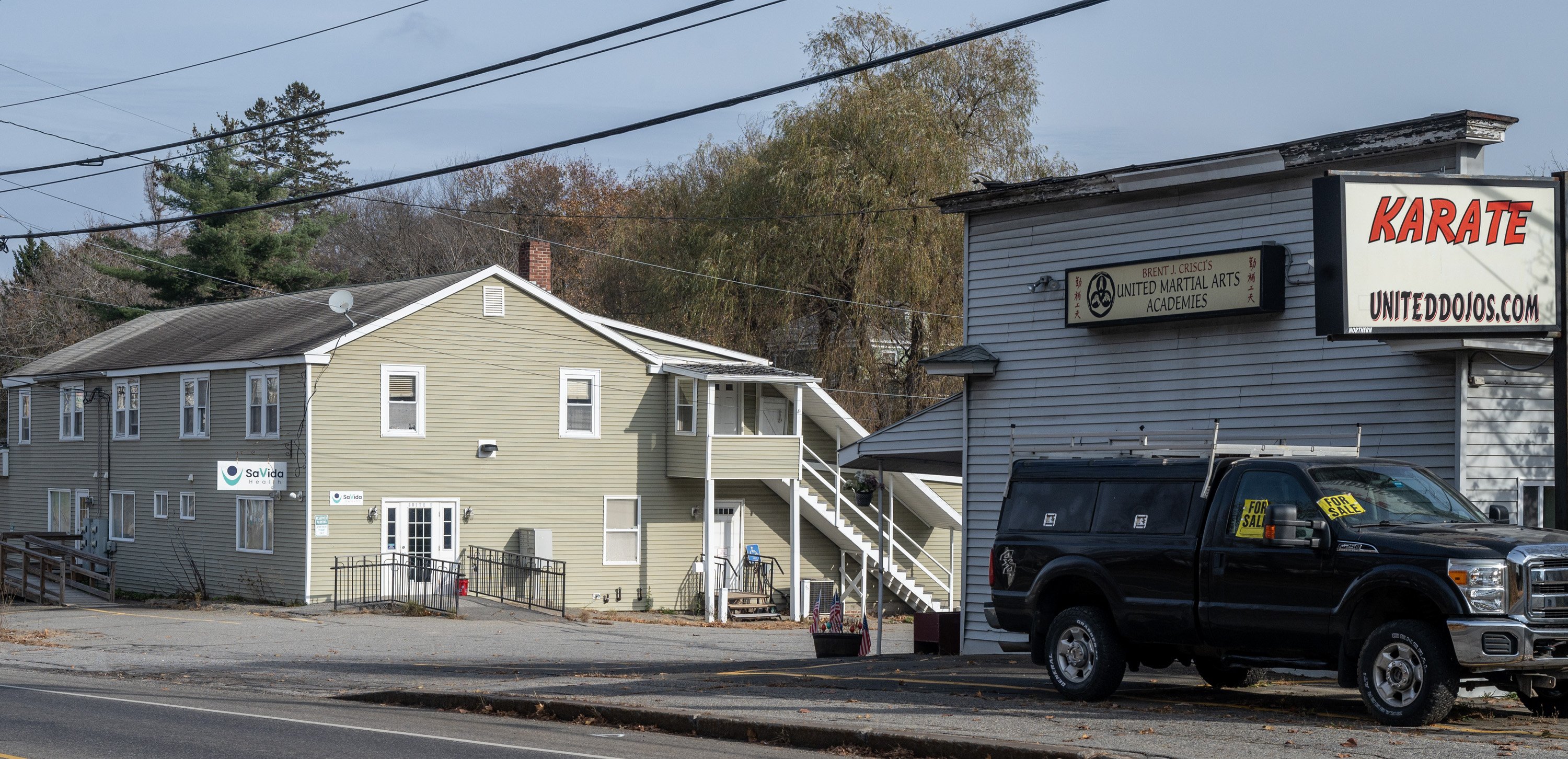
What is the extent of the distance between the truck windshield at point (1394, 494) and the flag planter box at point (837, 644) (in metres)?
10.8

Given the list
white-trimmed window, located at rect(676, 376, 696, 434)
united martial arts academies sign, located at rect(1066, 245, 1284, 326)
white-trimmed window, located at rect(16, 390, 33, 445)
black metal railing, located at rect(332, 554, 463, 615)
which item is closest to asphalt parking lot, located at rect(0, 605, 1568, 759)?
black metal railing, located at rect(332, 554, 463, 615)

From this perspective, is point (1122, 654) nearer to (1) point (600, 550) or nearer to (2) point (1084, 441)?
(2) point (1084, 441)

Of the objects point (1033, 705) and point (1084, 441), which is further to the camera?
point (1084, 441)

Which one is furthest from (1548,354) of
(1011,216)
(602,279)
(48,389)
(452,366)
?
(602,279)

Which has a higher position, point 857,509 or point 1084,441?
point 1084,441

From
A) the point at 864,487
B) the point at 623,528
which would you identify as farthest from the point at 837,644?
the point at 623,528

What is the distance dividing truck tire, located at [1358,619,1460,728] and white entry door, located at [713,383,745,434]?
91.9ft

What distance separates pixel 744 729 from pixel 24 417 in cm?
3847

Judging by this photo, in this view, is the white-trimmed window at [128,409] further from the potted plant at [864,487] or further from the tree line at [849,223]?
the potted plant at [864,487]

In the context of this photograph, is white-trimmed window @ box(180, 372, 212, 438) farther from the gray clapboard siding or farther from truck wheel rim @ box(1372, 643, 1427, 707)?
truck wheel rim @ box(1372, 643, 1427, 707)

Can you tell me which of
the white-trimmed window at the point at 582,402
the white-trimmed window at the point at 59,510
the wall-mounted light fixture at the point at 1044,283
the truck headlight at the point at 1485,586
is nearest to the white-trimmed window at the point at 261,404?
the white-trimmed window at the point at 582,402

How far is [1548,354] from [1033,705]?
641cm

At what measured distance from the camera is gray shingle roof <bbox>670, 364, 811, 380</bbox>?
3622 centimetres

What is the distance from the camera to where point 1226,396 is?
658 inches
